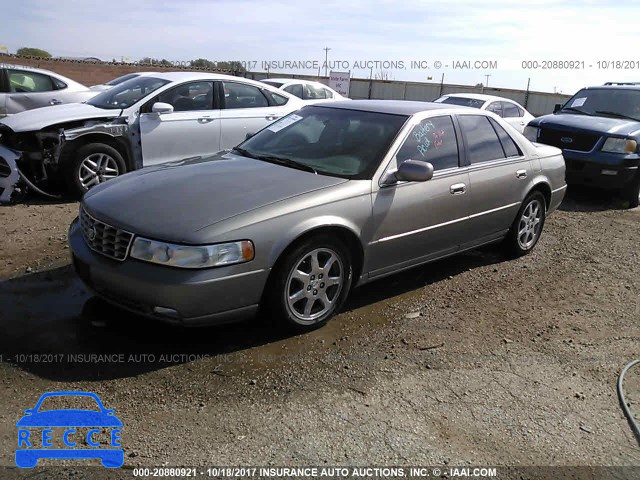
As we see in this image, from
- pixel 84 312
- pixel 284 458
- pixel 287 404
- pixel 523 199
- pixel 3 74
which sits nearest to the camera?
pixel 284 458

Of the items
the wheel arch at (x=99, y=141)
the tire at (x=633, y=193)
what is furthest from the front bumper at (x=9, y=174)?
the tire at (x=633, y=193)

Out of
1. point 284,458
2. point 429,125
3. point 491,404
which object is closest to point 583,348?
point 491,404

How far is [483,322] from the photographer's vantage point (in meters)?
4.46

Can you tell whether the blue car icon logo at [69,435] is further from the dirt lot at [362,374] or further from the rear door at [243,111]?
the rear door at [243,111]

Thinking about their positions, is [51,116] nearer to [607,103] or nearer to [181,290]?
[181,290]

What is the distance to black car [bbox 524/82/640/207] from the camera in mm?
8688

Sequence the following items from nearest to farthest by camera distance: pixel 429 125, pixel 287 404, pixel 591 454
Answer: pixel 591 454
pixel 287 404
pixel 429 125

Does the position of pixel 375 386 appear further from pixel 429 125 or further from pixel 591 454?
pixel 429 125

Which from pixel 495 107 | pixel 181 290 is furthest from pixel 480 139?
pixel 495 107

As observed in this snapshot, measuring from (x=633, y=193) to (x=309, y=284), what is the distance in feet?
23.4

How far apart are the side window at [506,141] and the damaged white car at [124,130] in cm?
368

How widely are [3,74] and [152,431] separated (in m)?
9.86

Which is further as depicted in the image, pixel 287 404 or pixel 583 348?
pixel 583 348

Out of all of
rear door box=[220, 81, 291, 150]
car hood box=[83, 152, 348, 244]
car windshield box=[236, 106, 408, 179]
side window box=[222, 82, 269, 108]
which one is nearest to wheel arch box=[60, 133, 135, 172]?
rear door box=[220, 81, 291, 150]
